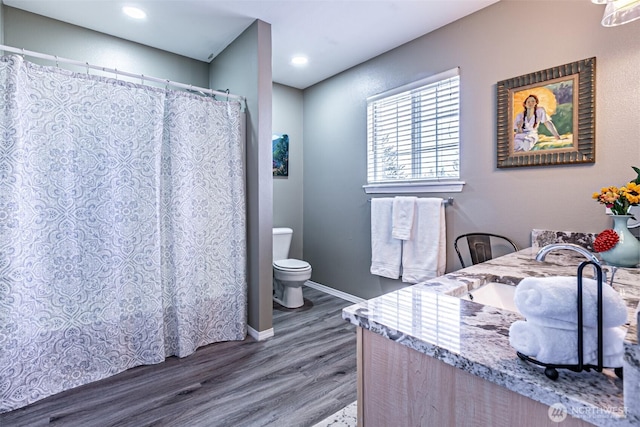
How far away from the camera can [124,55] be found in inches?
106

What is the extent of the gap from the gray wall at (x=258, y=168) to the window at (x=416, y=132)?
1083 mm

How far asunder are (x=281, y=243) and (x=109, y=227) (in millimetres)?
1683

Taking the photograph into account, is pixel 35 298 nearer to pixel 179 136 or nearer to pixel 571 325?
pixel 179 136

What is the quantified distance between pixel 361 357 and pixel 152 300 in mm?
1758

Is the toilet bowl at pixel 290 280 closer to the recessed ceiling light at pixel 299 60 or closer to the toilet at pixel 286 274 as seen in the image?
the toilet at pixel 286 274

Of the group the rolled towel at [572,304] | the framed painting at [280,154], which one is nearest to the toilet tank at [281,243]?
the framed painting at [280,154]

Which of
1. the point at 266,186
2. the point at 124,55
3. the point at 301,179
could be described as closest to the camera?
the point at 266,186

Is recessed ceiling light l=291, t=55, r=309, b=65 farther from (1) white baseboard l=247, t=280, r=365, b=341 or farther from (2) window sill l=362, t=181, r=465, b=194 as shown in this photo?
(1) white baseboard l=247, t=280, r=365, b=341

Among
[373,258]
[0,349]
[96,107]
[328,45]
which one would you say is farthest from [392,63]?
[0,349]

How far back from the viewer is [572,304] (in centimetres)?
53

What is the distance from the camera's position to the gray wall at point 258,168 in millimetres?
2416

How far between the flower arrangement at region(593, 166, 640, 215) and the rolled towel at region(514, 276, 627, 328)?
1.20 m

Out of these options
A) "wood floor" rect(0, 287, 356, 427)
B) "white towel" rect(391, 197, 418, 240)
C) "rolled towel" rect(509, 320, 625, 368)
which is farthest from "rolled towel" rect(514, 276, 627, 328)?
"white towel" rect(391, 197, 418, 240)

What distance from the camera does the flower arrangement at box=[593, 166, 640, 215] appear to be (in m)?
1.37
